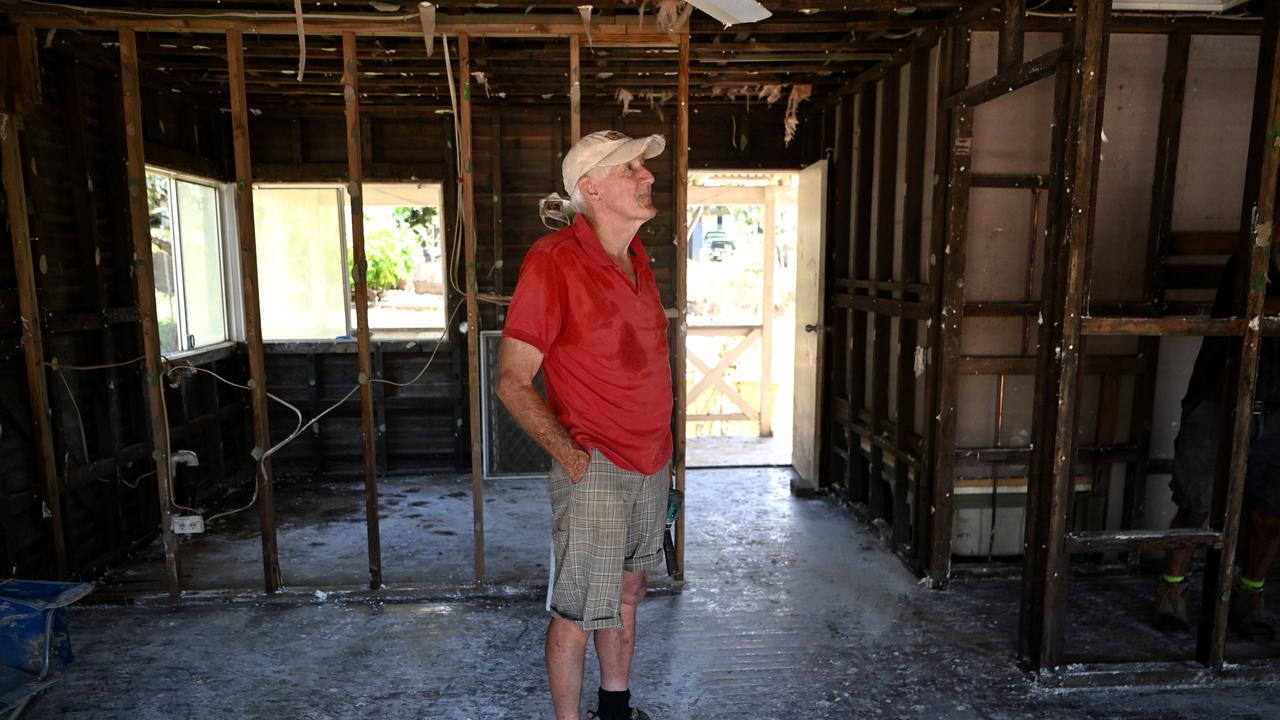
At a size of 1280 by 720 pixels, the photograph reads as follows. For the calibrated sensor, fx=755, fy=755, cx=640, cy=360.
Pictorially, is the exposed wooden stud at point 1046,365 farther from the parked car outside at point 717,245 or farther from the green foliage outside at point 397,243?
the parked car outside at point 717,245

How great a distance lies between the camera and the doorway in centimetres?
672

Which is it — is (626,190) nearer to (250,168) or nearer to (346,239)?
(250,168)

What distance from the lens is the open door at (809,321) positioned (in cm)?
500

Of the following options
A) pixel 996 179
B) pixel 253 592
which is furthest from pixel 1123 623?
pixel 253 592

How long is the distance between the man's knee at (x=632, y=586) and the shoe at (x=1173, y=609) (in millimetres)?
2230

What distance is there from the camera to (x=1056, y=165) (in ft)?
8.25

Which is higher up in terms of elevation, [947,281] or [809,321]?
[947,281]

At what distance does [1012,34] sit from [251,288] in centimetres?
320

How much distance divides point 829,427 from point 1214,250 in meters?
2.33

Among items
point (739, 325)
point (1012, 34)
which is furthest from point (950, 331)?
point (739, 325)

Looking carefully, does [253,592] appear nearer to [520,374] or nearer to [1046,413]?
[520,374]

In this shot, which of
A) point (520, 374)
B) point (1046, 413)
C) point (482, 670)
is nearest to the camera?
point (520, 374)

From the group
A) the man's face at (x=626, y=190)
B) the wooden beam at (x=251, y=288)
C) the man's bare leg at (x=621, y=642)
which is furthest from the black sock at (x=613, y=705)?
the wooden beam at (x=251, y=288)

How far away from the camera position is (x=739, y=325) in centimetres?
761
